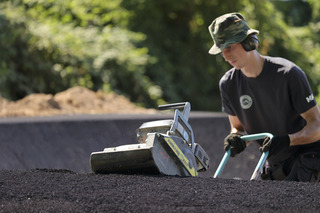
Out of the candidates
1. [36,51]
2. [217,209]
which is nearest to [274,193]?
[217,209]

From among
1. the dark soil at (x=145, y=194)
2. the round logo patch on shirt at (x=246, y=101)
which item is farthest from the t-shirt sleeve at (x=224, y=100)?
the dark soil at (x=145, y=194)

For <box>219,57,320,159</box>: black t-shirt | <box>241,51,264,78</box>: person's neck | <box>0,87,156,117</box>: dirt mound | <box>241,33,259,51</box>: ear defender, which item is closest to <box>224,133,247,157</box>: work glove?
<box>219,57,320,159</box>: black t-shirt

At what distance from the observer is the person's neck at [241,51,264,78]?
4117 millimetres

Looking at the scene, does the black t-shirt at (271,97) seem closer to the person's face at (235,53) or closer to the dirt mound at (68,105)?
the person's face at (235,53)

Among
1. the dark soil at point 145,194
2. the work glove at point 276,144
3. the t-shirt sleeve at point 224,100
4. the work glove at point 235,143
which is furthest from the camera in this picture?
the t-shirt sleeve at point 224,100

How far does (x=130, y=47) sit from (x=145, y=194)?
8.90 meters

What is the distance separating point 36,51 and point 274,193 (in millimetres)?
8256

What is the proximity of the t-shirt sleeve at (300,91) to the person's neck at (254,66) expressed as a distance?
27 centimetres

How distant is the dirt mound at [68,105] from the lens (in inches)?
333

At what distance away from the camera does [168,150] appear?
11.1 ft

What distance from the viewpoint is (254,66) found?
4.16 meters

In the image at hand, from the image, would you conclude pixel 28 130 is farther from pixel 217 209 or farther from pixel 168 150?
pixel 217 209

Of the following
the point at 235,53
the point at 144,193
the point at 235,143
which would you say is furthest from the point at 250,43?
the point at 144,193

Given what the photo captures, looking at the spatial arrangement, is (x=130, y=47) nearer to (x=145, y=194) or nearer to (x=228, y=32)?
(x=228, y=32)
